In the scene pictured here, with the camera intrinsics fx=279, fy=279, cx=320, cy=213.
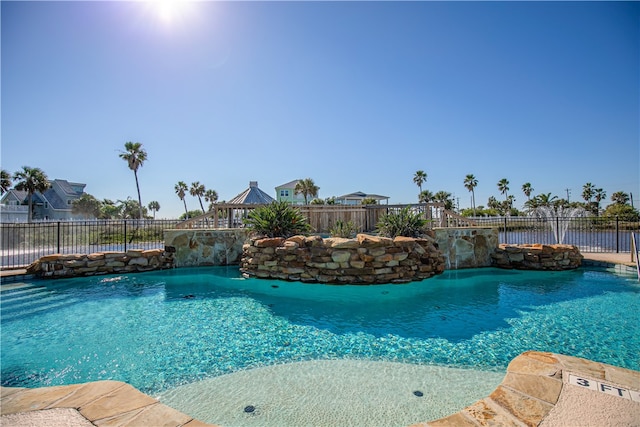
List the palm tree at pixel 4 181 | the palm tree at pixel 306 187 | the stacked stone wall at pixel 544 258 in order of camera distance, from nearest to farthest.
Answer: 1. the stacked stone wall at pixel 544 258
2. the palm tree at pixel 4 181
3. the palm tree at pixel 306 187

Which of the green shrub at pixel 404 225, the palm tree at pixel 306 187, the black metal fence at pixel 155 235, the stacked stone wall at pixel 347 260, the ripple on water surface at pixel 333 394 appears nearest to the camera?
the ripple on water surface at pixel 333 394

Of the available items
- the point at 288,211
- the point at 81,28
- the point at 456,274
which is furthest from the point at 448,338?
the point at 81,28

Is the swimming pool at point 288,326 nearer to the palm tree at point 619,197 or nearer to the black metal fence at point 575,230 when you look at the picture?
the black metal fence at point 575,230

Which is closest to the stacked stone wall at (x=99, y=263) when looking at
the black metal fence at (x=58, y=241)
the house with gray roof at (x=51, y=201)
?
the black metal fence at (x=58, y=241)

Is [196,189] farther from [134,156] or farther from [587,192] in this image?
[587,192]

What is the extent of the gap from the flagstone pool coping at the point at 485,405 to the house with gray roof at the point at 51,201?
33.8 meters

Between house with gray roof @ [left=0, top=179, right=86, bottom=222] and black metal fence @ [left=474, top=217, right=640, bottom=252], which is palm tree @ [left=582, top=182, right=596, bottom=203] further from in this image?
house with gray roof @ [left=0, top=179, right=86, bottom=222]

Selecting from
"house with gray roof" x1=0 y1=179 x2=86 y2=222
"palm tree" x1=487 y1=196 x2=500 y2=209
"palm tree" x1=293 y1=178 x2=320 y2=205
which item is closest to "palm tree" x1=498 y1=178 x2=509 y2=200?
"palm tree" x1=487 y1=196 x2=500 y2=209

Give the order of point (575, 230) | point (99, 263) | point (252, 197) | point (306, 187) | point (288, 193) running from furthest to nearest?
point (288, 193) < point (306, 187) < point (575, 230) < point (252, 197) < point (99, 263)

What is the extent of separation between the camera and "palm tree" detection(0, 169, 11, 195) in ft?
72.1

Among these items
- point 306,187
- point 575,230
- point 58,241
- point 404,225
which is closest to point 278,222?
point 404,225

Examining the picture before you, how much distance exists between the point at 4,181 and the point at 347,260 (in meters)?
30.1

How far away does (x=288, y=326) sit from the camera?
4.89 meters

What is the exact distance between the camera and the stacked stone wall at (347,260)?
23.6 ft
